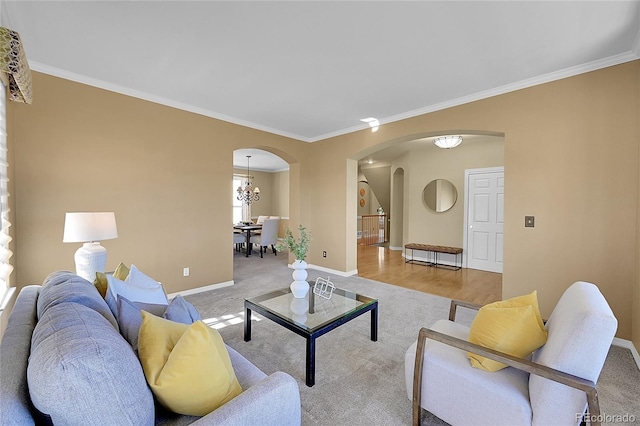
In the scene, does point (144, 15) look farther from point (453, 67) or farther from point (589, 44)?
point (589, 44)

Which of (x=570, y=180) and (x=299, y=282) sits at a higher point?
(x=570, y=180)

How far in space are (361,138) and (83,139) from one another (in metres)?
3.68

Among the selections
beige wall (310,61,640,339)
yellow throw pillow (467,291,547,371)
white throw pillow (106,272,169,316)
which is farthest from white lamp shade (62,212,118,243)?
beige wall (310,61,640,339)

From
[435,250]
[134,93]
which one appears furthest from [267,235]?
[134,93]

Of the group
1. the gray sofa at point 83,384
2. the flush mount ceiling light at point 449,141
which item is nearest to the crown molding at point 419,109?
the flush mount ceiling light at point 449,141

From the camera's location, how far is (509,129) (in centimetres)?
310

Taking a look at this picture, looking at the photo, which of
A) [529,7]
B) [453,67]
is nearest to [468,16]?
[529,7]

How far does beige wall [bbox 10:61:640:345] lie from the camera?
2.52 m

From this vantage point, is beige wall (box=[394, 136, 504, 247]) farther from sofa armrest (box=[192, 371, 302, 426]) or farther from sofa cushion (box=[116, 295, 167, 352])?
sofa cushion (box=[116, 295, 167, 352])

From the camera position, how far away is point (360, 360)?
2.19m

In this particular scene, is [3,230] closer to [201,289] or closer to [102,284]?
[102,284]

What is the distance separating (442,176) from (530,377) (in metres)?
5.34

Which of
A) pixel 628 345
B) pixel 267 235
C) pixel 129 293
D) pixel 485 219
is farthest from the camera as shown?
pixel 267 235

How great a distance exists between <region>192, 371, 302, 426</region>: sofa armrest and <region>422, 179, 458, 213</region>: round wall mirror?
5.77 metres
